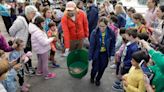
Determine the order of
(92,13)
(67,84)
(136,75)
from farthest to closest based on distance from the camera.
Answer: (92,13) < (67,84) < (136,75)

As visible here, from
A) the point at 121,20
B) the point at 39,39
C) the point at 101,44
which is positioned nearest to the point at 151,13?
the point at 121,20

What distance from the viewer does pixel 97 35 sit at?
4730mm

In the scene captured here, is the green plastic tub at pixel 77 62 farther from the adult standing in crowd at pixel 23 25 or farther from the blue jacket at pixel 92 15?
the blue jacket at pixel 92 15

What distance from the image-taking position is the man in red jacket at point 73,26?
5309 millimetres

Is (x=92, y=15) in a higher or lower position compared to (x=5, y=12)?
higher

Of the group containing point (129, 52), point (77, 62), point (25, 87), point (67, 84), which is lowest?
point (67, 84)

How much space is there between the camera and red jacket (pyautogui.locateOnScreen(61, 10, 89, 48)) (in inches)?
212

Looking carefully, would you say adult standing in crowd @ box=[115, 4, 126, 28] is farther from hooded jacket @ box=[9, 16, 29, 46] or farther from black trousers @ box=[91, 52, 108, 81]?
hooded jacket @ box=[9, 16, 29, 46]

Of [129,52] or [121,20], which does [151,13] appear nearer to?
[121,20]

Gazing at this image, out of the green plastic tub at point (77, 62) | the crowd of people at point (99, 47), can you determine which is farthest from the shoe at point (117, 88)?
the green plastic tub at point (77, 62)

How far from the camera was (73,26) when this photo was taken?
5.44 meters

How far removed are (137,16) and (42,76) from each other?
2416 millimetres

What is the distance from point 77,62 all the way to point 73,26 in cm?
82

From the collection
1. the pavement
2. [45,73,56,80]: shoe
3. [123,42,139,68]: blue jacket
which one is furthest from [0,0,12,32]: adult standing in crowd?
[123,42,139,68]: blue jacket
